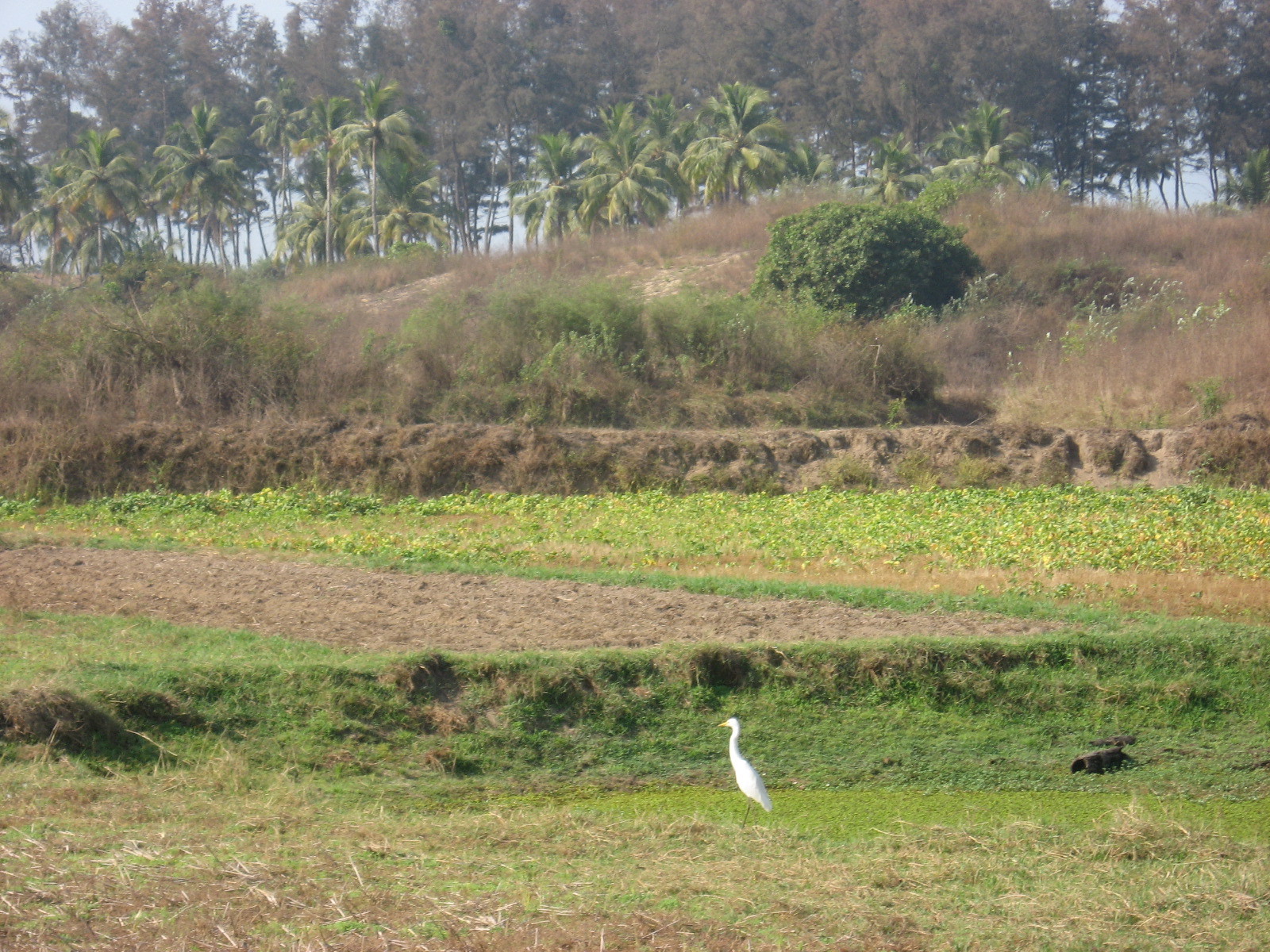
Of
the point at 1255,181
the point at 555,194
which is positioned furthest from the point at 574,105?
the point at 1255,181

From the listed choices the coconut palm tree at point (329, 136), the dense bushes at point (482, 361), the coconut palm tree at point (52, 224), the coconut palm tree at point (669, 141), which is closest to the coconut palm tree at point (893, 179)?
the coconut palm tree at point (669, 141)

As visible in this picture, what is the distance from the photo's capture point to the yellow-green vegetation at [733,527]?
510 inches

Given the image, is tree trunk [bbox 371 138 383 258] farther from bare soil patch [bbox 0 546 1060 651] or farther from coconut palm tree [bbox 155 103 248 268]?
bare soil patch [bbox 0 546 1060 651]

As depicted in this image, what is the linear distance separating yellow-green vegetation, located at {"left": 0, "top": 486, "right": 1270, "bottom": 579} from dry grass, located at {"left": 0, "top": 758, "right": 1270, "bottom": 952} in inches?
260

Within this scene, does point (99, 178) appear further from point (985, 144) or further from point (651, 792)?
point (651, 792)

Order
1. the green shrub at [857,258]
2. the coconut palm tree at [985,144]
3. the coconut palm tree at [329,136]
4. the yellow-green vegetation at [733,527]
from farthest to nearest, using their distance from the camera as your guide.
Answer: the coconut palm tree at [985,144] < the coconut palm tree at [329,136] < the green shrub at [857,258] < the yellow-green vegetation at [733,527]

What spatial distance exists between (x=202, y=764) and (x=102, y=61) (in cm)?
6539

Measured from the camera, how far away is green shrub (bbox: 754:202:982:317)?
3069 cm

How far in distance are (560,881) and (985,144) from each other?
→ 4896cm

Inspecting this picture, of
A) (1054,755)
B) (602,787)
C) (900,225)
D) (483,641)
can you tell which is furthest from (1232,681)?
(900,225)

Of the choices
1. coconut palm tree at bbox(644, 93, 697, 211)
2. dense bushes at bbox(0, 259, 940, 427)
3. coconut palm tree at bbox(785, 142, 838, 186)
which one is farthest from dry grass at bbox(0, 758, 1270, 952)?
coconut palm tree at bbox(785, 142, 838, 186)

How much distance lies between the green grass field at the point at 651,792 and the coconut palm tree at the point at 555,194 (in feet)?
133

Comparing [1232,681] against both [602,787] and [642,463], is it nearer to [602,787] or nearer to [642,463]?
[602,787]

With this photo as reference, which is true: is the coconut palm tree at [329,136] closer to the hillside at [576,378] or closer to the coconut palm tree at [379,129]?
the coconut palm tree at [379,129]
